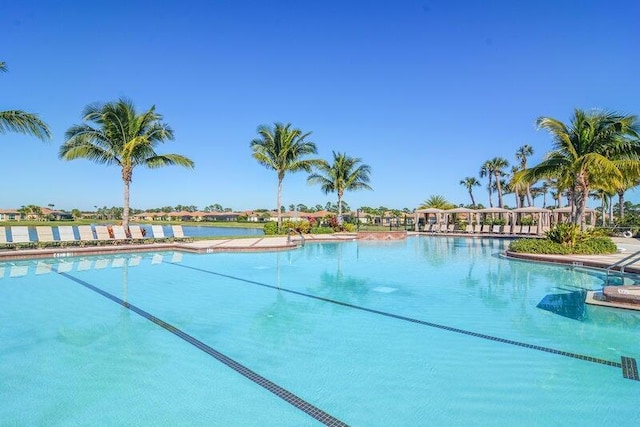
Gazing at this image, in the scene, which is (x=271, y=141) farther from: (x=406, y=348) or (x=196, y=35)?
(x=406, y=348)

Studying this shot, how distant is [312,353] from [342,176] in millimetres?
24312

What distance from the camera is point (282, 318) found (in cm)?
602

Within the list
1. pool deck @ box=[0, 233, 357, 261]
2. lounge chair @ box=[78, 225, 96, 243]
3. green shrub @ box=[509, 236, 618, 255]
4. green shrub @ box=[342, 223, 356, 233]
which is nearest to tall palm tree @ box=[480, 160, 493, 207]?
green shrub @ box=[342, 223, 356, 233]

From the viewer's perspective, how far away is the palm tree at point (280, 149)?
22.8m

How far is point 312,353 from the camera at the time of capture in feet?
14.7

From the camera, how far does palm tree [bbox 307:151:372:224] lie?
28188 mm

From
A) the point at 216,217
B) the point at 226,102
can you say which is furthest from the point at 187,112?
the point at 216,217

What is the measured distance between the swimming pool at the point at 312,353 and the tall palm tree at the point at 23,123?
4.68 m

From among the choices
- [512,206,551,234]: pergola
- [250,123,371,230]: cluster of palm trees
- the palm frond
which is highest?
[250,123,371,230]: cluster of palm trees

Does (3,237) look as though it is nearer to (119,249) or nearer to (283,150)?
(119,249)

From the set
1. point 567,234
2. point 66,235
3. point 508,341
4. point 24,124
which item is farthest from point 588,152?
point 66,235

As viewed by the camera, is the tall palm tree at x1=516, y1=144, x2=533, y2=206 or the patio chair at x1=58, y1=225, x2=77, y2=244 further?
the tall palm tree at x1=516, y1=144, x2=533, y2=206

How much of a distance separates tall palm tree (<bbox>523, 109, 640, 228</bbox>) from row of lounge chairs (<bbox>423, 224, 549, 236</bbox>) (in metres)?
11.3

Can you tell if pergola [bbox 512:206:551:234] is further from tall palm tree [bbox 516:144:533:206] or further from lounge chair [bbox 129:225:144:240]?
lounge chair [bbox 129:225:144:240]
